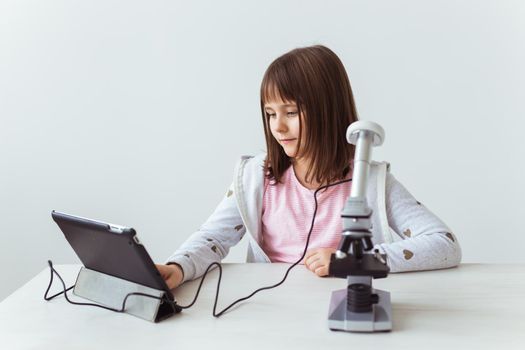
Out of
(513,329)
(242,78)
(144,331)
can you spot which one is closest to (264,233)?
(144,331)

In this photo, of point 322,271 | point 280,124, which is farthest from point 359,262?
point 280,124

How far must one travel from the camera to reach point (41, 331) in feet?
3.65

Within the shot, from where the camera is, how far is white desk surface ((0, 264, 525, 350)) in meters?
1.03

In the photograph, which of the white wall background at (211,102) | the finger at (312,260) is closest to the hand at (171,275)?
the finger at (312,260)

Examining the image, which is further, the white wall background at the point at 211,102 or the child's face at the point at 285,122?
the white wall background at the point at 211,102

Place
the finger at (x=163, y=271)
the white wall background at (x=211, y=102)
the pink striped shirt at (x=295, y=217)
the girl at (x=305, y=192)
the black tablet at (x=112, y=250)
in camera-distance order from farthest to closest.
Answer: the white wall background at (x=211, y=102), the pink striped shirt at (x=295, y=217), the girl at (x=305, y=192), the finger at (x=163, y=271), the black tablet at (x=112, y=250)

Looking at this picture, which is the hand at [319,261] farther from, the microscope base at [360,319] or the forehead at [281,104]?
the forehead at [281,104]

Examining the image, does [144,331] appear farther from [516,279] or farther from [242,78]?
[242,78]

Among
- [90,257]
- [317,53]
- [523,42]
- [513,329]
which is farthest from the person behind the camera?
[523,42]

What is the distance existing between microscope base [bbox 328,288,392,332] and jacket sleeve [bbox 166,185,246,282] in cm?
35

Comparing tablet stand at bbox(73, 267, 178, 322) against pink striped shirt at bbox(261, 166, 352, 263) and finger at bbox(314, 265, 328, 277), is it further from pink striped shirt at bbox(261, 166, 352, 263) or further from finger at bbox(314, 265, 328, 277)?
pink striped shirt at bbox(261, 166, 352, 263)

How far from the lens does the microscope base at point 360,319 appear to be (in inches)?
41.3

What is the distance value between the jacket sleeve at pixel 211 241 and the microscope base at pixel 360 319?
1.13 ft

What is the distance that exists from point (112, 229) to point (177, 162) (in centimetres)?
147
